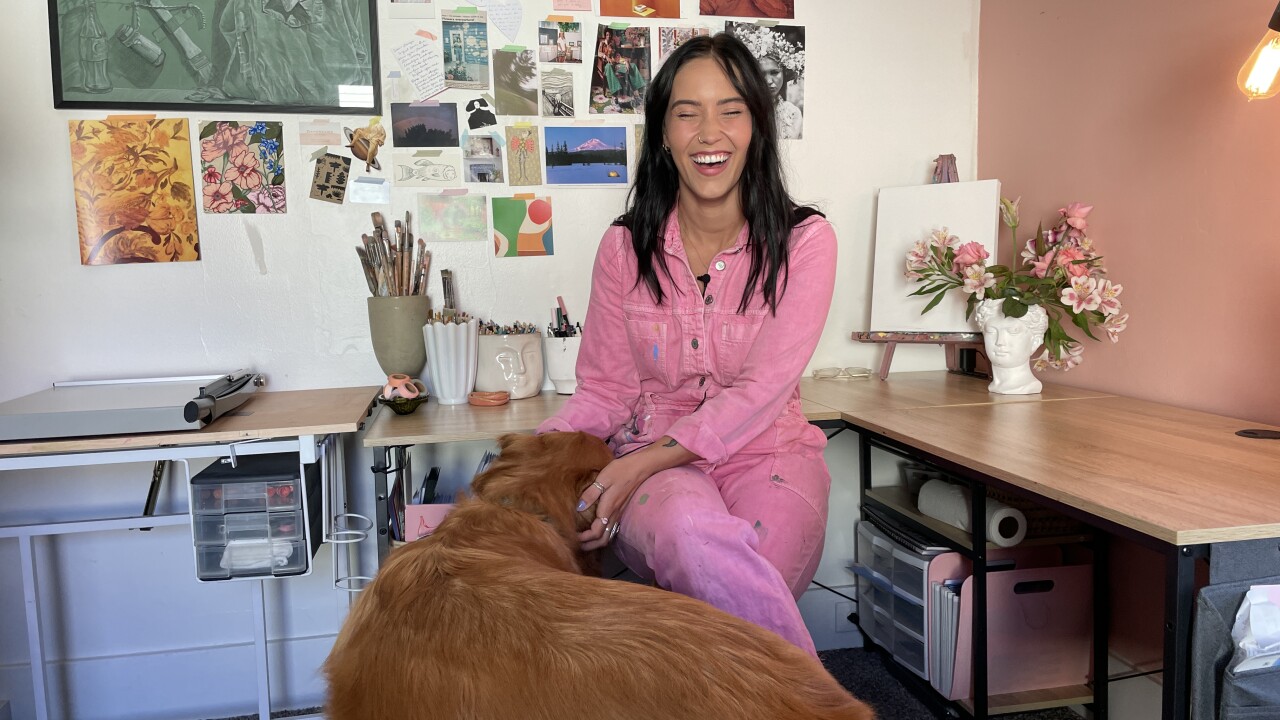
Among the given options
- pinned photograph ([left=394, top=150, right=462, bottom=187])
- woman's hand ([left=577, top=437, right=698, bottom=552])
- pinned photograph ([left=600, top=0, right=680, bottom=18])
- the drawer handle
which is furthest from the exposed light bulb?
pinned photograph ([left=394, top=150, right=462, bottom=187])

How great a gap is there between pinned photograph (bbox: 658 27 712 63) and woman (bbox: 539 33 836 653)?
881mm

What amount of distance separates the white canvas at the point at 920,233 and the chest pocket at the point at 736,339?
1.02 metres

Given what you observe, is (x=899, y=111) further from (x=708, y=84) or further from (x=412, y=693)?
(x=412, y=693)

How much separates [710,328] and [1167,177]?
1.18m

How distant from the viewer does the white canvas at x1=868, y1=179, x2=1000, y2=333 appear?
2.38 meters

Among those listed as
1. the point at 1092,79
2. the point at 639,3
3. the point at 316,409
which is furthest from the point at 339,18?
the point at 1092,79

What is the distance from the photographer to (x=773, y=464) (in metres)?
1.56

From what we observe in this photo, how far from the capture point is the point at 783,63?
258 centimetres

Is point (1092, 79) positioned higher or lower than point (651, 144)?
higher

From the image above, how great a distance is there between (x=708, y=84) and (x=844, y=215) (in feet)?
3.87

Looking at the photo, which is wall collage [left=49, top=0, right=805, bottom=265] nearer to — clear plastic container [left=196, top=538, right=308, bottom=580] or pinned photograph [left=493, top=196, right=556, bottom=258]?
pinned photograph [left=493, top=196, right=556, bottom=258]

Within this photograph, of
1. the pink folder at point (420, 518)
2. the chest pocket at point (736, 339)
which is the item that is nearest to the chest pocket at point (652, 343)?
the chest pocket at point (736, 339)

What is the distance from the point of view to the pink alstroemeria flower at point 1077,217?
2.11 metres

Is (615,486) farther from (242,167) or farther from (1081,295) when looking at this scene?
(242,167)
